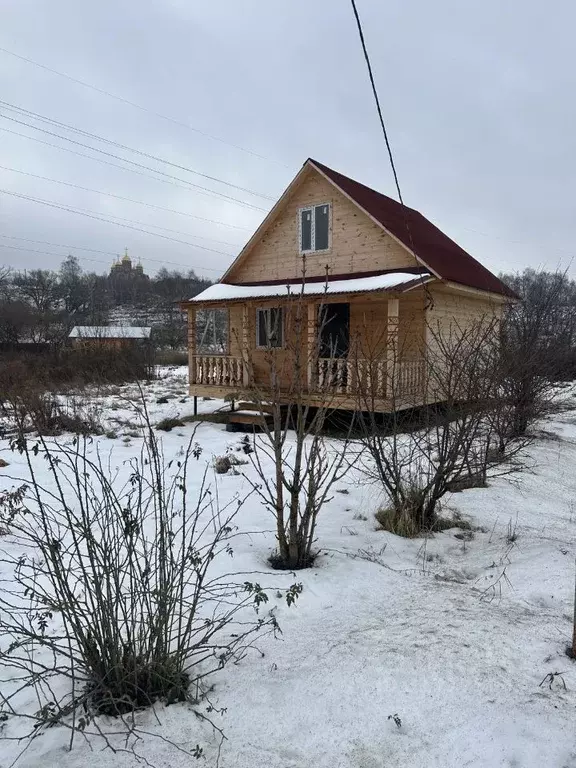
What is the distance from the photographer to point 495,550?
409cm

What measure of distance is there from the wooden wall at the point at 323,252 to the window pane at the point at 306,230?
0.18 meters

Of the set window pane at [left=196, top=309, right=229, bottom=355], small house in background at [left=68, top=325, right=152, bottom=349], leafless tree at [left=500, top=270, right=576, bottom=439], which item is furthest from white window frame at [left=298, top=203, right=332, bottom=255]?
small house in background at [left=68, top=325, right=152, bottom=349]

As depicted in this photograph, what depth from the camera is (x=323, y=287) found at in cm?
1145

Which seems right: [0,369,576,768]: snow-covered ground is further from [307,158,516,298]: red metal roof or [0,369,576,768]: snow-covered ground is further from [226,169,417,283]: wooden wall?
[226,169,417,283]: wooden wall

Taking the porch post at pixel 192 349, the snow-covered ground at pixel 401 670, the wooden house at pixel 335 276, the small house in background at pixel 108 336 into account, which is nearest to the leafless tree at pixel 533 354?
the wooden house at pixel 335 276

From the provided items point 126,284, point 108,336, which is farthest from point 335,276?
point 126,284

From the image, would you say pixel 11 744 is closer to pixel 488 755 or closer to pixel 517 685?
pixel 488 755

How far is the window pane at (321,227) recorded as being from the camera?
12.6 meters

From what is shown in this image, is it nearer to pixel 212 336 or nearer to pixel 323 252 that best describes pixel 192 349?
pixel 323 252

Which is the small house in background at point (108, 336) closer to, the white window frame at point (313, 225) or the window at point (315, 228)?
the white window frame at point (313, 225)

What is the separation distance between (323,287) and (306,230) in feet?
7.66

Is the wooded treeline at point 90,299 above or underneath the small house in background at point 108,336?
above

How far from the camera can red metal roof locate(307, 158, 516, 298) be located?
36.7 ft

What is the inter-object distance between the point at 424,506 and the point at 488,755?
2.67 metres
